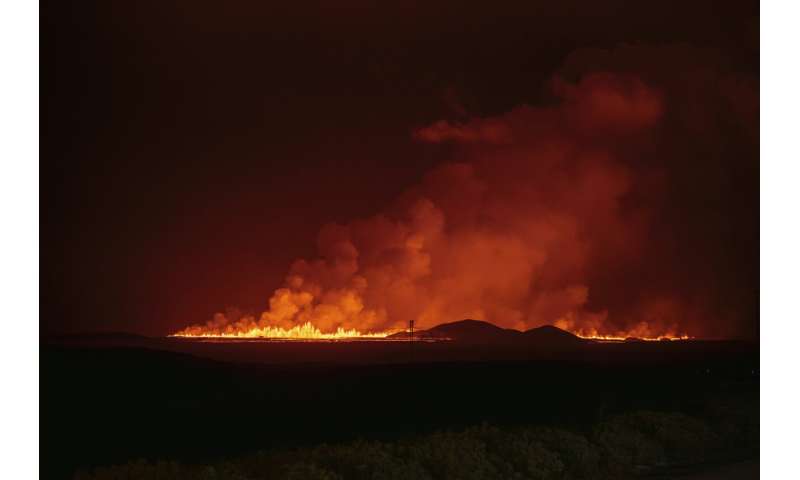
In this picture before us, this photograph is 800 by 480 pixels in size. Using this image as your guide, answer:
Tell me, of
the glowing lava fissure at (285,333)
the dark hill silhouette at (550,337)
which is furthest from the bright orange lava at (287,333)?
the dark hill silhouette at (550,337)

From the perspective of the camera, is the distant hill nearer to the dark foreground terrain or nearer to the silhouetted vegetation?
the dark foreground terrain

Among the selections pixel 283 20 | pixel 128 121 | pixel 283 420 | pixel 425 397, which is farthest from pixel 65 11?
pixel 425 397

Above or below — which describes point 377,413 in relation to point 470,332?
below

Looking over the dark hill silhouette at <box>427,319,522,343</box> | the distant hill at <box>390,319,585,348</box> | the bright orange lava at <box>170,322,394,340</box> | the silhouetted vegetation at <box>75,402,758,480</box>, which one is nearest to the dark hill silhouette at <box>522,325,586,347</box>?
the distant hill at <box>390,319,585,348</box>

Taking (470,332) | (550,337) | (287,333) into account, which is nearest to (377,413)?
(287,333)

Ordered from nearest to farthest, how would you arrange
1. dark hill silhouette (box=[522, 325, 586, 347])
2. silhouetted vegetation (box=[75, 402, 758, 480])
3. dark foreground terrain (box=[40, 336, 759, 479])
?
silhouetted vegetation (box=[75, 402, 758, 480])
dark foreground terrain (box=[40, 336, 759, 479])
dark hill silhouette (box=[522, 325, 586, 347])

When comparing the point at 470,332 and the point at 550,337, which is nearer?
the point at 470,332

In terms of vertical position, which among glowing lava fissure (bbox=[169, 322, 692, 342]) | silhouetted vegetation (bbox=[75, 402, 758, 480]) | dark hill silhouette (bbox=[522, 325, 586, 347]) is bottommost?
silhouetted vegetation (bbox=[75, 402, 758, 480])

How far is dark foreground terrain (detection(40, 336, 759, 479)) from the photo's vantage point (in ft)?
24.8

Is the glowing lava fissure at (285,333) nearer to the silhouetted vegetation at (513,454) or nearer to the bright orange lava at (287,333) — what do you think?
the bright orange lava at (287,333)

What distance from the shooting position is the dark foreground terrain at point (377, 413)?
7.57m

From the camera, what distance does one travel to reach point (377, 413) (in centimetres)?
→ 883

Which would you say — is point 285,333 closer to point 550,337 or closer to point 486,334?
point 486,334
